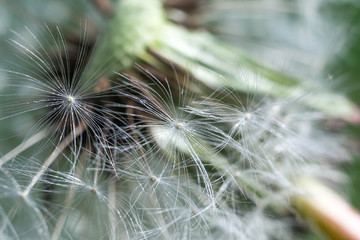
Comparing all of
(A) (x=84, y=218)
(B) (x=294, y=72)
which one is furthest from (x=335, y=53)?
(A) (x=84, y=218)

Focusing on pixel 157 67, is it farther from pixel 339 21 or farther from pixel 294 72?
Result: pixel 339 21

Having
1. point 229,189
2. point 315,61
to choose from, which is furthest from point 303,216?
point 315,61

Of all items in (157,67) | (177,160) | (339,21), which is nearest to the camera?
(177,160)

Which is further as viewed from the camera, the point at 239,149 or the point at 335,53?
the point at 335,53

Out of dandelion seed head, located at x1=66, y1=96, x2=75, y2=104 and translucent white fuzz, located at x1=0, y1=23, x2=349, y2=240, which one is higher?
dandelion seed head, located at x1=66, y1=96, x2=75, y2=104

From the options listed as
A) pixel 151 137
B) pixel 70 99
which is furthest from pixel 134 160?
pixel 70 99

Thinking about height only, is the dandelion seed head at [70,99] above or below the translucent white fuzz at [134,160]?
above

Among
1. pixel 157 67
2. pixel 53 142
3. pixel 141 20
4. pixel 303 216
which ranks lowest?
pixel 303 216

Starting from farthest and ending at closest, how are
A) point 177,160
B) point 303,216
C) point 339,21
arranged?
point 339,21, point 303,216, point 177,160

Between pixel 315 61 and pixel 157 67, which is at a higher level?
pixel 315 61

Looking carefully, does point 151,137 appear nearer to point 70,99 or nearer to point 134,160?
point 134,160
